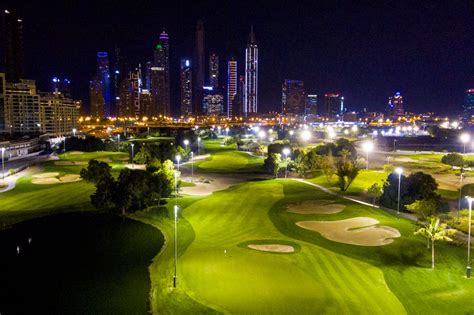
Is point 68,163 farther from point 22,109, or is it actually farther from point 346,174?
point 22,109

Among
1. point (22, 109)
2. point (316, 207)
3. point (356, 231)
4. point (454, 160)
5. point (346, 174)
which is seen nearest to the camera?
point (356, 231)

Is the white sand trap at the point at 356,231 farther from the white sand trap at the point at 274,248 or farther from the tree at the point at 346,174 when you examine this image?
the tree at the point at 346,174

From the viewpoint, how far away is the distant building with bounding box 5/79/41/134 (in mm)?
176875

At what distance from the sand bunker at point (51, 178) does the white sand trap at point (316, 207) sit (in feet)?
110

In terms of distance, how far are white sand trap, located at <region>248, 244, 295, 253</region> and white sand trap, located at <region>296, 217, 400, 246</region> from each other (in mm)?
4419

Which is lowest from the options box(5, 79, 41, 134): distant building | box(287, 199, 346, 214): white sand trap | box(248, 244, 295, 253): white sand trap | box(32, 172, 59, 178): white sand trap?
box(248, 244, 295, 253): white sand trap

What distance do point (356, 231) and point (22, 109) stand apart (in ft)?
582

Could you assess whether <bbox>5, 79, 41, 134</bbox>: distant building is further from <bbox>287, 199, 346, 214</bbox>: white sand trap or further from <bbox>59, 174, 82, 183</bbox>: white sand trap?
<bbox>287, 199, 346, 214</bbox>: white sand trap

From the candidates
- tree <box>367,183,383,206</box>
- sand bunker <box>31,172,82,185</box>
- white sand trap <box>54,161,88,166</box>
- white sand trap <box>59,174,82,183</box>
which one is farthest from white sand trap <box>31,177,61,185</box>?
tree <box>367,183,383,206</box>

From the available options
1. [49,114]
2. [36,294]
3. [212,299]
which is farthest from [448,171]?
[49,114]

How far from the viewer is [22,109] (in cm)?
18138

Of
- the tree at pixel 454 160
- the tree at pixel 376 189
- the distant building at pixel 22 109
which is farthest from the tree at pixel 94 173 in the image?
the distant building at pixel 22 109

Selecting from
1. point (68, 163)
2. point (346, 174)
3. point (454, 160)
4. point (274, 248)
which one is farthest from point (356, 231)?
point (68, 163)

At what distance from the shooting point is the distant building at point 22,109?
580 ft
